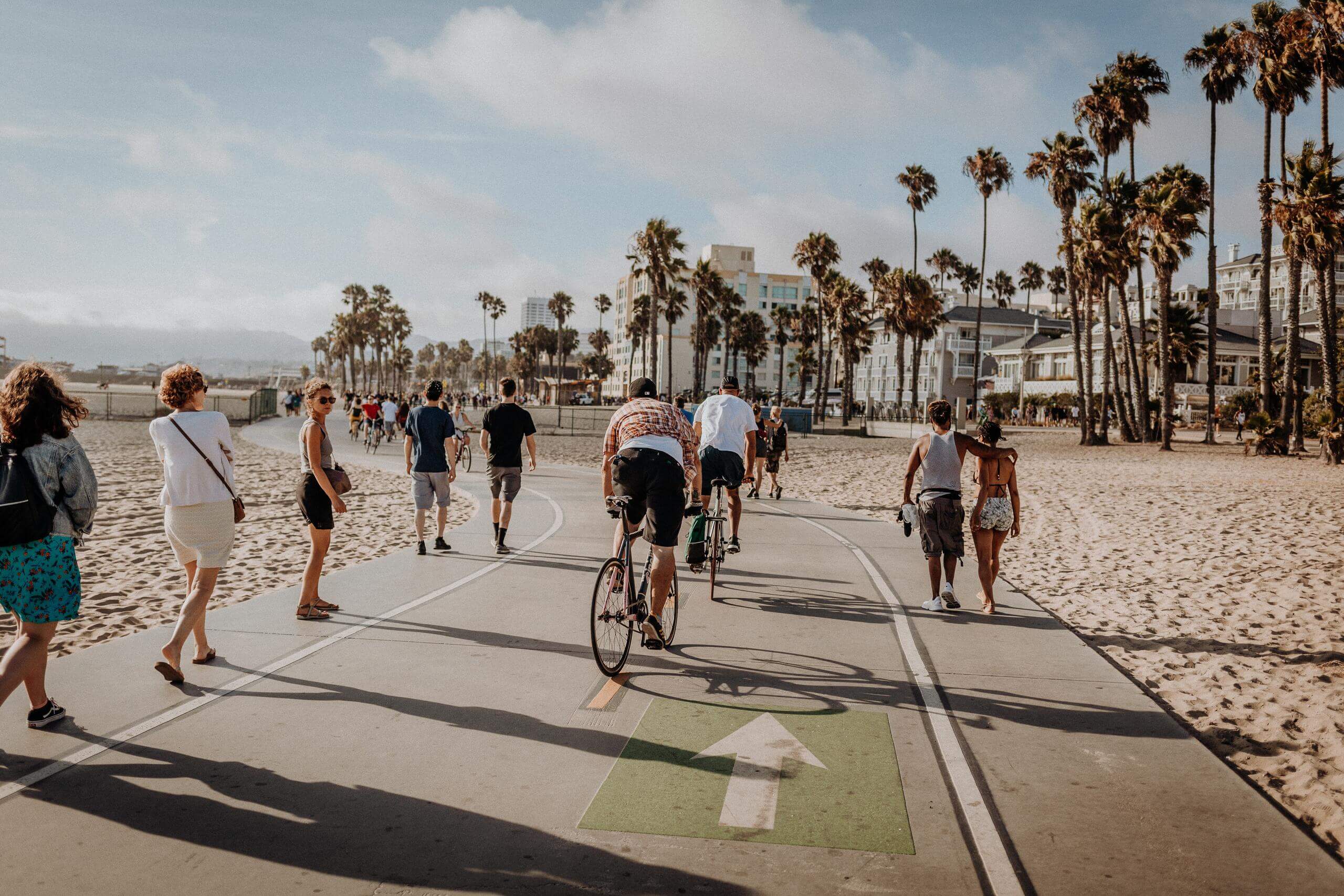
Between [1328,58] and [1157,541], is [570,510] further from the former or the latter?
[1328,58]

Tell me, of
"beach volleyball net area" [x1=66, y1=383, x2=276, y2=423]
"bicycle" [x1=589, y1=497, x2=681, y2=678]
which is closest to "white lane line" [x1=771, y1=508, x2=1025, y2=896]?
"bicycle" [x1=589, y1=497, x2=681, y2=678]

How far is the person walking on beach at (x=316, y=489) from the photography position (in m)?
7.46

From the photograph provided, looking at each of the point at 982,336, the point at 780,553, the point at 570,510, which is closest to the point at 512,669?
the point at 780,553

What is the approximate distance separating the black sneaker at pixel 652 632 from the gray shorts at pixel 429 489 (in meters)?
4.90

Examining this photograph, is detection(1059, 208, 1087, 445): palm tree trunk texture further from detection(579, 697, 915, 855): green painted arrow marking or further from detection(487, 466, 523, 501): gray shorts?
detection(579, 697, 915, 855): green painted arrow marking

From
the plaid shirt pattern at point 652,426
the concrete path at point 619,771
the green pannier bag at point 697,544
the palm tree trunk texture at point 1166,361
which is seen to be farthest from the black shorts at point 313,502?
the palm tree trunk texture at point 1166,361

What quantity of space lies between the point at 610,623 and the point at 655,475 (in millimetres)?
1023

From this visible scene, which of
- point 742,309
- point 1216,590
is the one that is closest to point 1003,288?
point 742,309

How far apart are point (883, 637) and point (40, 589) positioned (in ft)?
18.9

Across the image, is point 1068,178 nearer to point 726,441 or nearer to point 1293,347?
point 1293,347

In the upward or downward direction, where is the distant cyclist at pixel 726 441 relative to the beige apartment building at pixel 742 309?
downward

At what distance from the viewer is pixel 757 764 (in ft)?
15.9

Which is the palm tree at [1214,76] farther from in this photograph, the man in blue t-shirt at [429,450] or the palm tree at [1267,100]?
the man in blue t-shirt at [429,450]

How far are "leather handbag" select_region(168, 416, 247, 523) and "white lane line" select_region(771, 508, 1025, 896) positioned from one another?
Answer: 13.9ft
